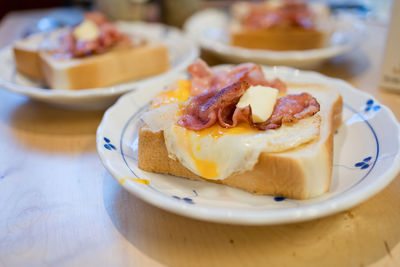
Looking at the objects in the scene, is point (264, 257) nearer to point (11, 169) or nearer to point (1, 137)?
point (11, 169)

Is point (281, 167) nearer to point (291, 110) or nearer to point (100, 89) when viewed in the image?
point (291, 110)

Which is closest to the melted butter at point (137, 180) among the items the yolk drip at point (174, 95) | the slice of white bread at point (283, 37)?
the yolk drip at point (174, 95)

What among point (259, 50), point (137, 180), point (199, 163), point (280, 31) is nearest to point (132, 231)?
point (137, 180)

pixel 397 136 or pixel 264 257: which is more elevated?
pixel 397 136

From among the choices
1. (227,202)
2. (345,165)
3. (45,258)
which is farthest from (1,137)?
(345,165)

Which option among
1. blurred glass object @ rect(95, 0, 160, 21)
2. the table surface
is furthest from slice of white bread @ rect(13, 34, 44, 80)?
blurred glass object @ rect(95, 0, 160, 21)

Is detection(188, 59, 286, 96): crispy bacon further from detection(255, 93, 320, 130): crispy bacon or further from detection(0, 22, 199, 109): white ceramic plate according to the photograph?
detection(0, 22, 199, 109): white ceramic plate

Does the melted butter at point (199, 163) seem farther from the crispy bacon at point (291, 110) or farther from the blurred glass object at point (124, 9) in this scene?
the blurred glass object at point (124, 9)
